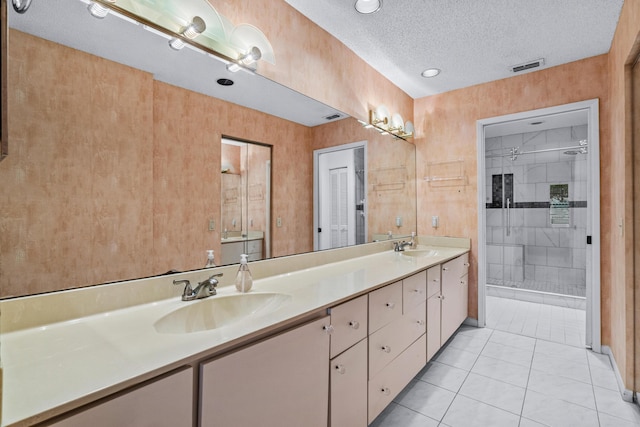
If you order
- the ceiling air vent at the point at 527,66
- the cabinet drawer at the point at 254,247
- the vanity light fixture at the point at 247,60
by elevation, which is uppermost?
the ceiling air vent at the point at 527,66

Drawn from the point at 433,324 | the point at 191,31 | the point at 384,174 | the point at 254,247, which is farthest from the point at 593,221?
the point at 191,31

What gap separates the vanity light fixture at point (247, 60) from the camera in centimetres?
162

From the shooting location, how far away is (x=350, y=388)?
1408mm

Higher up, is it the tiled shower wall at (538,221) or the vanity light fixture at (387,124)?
the vanity light fixture at (387,124)

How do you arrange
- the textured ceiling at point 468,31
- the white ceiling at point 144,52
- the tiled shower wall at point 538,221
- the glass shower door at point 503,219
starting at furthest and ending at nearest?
the glass shower door at point 503,219
the tiled shower wall at point 538,221
the textured ceiling at point 468,31
the white ceiling at point 144,52

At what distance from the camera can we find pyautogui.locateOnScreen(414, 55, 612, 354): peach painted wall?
8.28 feet

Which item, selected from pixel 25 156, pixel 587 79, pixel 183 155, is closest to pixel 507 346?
pixel 587 79

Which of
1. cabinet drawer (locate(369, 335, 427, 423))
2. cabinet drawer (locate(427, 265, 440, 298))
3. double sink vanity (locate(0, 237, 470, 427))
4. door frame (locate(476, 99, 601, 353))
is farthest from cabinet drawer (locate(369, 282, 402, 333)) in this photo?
door frame (locate(476, 99, 601, 353))

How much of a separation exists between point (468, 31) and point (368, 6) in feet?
2.63

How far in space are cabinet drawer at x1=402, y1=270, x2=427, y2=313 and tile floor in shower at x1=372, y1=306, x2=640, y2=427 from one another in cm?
58

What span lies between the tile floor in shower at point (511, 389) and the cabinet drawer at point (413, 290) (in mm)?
584

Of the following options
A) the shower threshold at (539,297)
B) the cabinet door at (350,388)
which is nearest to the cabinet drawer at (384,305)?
the cabinet door at (350,388)

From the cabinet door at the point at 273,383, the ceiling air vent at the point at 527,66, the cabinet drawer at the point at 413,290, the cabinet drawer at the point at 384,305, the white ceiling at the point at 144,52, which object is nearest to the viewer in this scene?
the cabinet door at the point at 273,383

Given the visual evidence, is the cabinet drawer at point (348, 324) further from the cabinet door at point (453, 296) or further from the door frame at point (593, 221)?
the door frame at point (593, 221)
